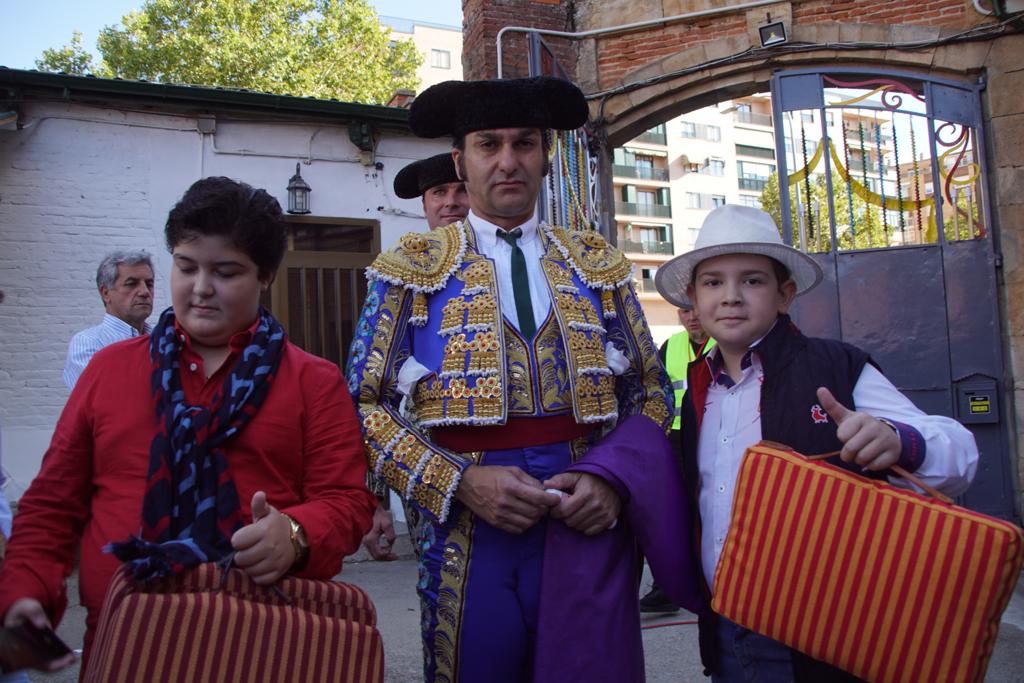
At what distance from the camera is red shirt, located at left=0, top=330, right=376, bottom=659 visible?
5.17ft

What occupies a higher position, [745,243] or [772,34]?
[772,34]

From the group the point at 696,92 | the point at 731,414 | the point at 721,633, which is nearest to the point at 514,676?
the point at 721,633

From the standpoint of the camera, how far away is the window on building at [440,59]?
167ft

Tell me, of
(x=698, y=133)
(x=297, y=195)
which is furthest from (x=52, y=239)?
(x=698, y=133)

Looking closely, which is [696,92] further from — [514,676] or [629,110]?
[514,676]

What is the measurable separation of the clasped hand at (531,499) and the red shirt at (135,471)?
0.25 m

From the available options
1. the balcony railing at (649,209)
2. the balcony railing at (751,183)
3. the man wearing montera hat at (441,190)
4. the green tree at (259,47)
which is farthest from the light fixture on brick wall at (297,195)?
the balcony railing at (751,183)

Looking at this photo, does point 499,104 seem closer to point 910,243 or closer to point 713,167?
point 910,243

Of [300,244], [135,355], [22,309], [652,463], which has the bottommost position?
[652,463]

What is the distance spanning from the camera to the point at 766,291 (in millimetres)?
2043

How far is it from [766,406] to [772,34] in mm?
5392

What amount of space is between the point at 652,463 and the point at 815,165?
5116mm

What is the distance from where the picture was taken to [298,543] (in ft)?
5.10

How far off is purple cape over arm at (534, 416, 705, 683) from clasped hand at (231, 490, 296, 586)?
62cm
